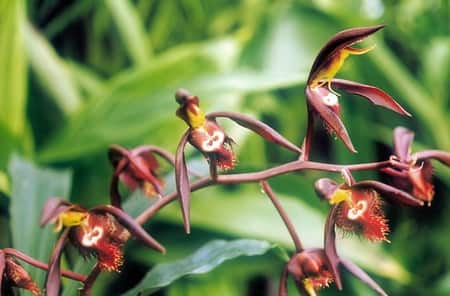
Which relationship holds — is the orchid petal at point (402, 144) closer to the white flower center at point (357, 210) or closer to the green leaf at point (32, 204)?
the white flower center at point (357, 210)

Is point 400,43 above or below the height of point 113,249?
below

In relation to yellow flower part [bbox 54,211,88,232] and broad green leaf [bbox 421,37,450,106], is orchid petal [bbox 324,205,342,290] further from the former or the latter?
broad green leaf [bbox 421,37,450,106]

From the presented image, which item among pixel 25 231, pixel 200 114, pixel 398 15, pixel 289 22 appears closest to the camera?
pixel 200 114

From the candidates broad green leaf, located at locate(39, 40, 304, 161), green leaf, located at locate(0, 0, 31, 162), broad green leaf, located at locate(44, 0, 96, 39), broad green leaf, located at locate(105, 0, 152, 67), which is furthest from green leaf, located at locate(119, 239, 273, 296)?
broad green leaf, located at locate(44, 0, 96, 39)

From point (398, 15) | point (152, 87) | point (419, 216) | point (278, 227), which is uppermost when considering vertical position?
point (152, 87)

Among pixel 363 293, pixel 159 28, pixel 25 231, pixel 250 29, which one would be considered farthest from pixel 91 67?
pixel 25 231

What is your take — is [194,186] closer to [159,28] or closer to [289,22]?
[289,22]
